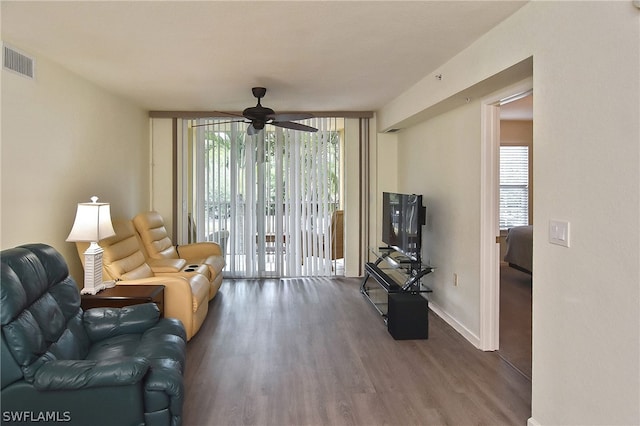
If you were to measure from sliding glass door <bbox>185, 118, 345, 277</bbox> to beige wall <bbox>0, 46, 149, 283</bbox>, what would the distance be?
117 cm

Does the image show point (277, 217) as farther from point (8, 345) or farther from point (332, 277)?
point (8, 345)

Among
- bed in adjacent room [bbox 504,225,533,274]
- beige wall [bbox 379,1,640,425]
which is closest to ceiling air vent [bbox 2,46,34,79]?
beige wall [bbox 379,1,640,425]

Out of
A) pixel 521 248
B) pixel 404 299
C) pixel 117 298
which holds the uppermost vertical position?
pixel 521 248

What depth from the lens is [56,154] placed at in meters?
3.46

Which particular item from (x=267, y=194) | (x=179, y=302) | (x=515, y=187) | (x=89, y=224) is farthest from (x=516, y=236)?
(x=89, y=224)

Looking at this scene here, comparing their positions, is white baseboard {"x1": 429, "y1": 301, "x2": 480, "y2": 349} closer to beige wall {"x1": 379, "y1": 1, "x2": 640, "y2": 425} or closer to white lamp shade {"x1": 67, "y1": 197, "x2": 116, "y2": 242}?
beige wall {"x1": 379, "y1": 1, "x2": 640, "y2": 425}

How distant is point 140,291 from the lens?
322 cm

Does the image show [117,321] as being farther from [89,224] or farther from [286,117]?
[286,117]

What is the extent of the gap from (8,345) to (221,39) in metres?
2.21

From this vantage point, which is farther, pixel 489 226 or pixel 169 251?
pixel 169 251

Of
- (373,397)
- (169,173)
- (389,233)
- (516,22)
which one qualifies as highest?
(516,22)

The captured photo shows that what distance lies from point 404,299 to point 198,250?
2824 millimetres
